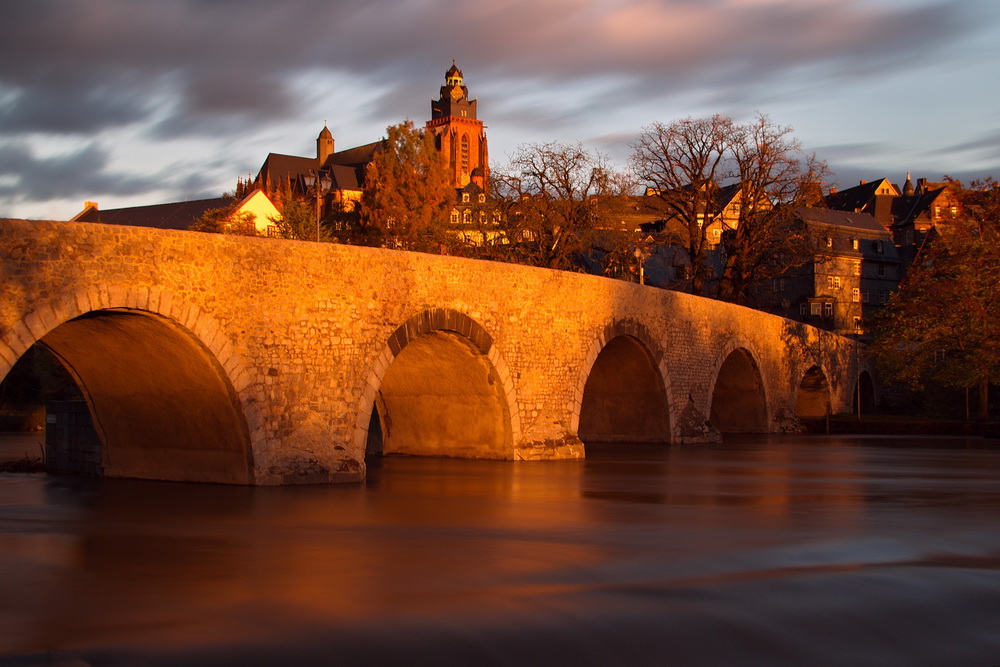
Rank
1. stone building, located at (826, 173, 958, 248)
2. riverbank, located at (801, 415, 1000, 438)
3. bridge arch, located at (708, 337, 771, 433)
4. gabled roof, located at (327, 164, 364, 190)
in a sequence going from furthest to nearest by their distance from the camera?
gabled roof, located at (327, 164, 364, 190), stone building, located at (826, 173, 958, 248), riverbank, located at (801, 415, 1000, 438), bridge arch, located at (708, 337, 771, 433)

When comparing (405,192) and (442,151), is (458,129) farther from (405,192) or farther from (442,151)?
(405,192)

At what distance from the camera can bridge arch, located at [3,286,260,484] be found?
1377 cm

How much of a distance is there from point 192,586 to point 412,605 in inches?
76.7

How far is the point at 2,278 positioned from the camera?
12.2m

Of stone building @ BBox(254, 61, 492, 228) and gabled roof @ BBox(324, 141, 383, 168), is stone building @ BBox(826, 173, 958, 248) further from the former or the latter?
gabled roof @ BBox(324, 141, 383, 168)

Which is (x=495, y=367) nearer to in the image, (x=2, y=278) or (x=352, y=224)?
(x=2, y=278)

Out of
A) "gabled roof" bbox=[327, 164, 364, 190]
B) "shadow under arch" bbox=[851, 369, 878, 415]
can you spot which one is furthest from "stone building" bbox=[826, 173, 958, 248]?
"gabled roof" bbox=[327, 164, 364, 190]

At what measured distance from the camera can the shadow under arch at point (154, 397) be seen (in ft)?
47.6

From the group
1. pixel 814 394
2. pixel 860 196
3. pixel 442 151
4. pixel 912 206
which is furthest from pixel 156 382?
pixel 442 151

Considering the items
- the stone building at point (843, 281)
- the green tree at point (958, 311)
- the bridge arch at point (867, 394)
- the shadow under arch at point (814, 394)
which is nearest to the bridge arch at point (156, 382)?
the green tree at point (958, 311)

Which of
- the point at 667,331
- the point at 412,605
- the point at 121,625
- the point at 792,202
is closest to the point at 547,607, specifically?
the point at 412,605

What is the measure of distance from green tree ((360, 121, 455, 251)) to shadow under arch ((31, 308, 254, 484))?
27498 mm

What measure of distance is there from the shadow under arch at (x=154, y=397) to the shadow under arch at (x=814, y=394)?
30.5 meters

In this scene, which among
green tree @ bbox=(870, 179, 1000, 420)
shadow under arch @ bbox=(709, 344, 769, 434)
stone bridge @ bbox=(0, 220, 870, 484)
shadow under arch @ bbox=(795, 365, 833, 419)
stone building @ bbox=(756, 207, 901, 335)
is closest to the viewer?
stone bridge @ bbox=(0, 220, 870, 484)
